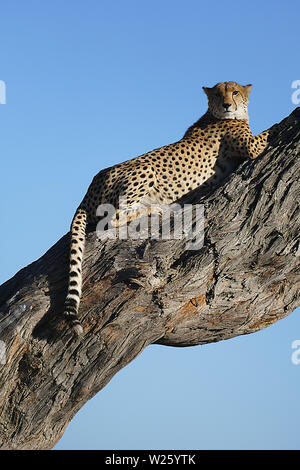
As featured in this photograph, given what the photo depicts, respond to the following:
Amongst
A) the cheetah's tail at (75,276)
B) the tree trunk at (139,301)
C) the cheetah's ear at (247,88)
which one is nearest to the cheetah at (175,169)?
the cheetah's tail at (75,276)

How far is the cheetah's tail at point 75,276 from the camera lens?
5.21 meters

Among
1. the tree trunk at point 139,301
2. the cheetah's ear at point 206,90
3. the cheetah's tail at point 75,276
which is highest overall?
the cheetah's ear at point 206,90

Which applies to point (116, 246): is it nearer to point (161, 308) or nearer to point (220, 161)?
point (161, 308)

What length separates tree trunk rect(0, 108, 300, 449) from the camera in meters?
5.25

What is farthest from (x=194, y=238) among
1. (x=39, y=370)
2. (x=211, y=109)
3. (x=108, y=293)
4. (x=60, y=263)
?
(x=211, y=109)

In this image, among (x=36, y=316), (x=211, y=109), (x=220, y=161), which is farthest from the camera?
(x=211, y=109)

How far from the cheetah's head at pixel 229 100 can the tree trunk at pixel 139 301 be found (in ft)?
6.10

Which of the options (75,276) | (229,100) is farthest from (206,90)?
(75,276)

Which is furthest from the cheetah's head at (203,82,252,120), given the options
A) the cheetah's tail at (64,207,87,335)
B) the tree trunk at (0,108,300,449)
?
the cheetah's tail at (64,207,87,335)

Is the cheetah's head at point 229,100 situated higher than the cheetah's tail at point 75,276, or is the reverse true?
the cheetah's head at point 229,100

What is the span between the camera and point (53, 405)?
5.29 meters

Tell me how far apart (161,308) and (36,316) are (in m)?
1.04

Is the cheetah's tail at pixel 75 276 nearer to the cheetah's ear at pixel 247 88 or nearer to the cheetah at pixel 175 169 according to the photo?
the cheetah at pixel 175 169

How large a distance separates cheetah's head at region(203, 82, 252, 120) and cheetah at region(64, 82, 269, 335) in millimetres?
15
